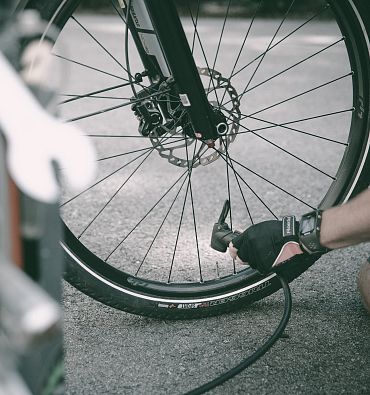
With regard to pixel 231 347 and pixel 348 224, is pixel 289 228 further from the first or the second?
pixel 231 347

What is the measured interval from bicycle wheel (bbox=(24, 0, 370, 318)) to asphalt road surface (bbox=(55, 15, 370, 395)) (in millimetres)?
79

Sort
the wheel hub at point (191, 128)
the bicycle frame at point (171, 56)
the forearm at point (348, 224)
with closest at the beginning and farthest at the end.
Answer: the forearm at point (348, 224)
the bicycle frame at point (171, 56)
the wheel hub at point (191, 128)

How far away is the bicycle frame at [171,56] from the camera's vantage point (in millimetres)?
1779

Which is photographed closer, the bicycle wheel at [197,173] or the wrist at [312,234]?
the wrist at [312,234]

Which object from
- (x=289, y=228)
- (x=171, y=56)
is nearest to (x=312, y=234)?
(x=289, y=228)

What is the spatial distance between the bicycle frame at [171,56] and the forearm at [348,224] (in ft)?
1.24

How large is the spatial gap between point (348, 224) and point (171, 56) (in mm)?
599

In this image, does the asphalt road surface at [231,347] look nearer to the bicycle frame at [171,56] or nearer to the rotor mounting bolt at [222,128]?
the bicycle frame at [171,56]

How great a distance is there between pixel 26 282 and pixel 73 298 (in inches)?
54.6

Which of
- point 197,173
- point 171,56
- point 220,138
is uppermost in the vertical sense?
point 171,56

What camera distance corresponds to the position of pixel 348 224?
1687mm

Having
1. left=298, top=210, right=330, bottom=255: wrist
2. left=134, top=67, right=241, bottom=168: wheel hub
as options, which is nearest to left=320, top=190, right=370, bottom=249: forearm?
left=298, top=210, right=330, bottom=255: wrist

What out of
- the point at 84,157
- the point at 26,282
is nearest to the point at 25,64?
the point at 84,157

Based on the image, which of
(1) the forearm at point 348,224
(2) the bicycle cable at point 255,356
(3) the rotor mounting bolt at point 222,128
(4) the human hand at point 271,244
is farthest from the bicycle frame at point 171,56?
(2) the bicycle cable at point 255,356
